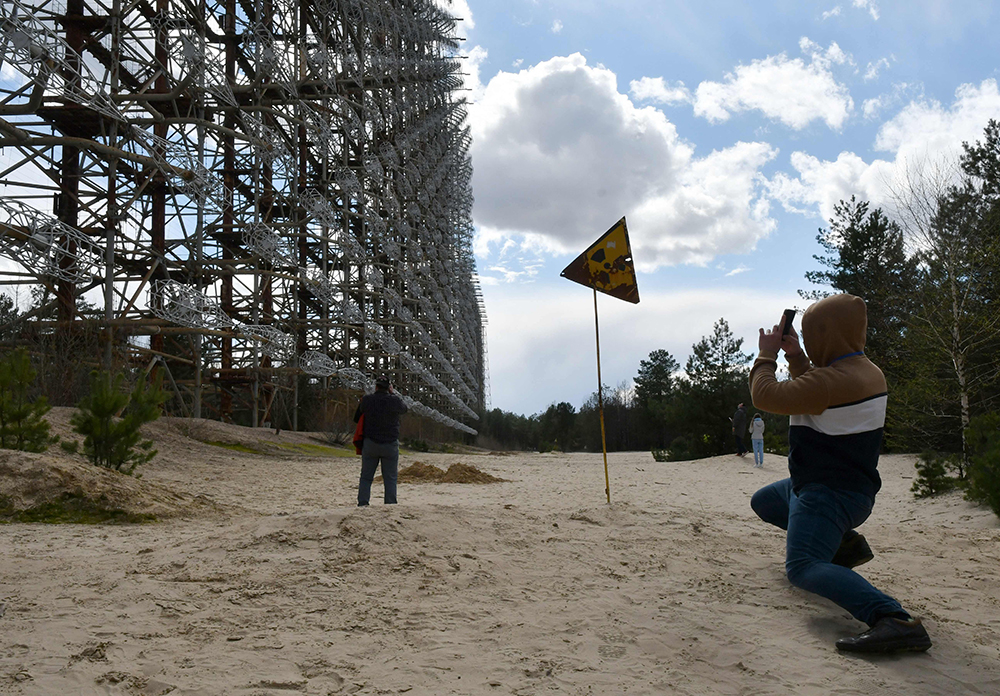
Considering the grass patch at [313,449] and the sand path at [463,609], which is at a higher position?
the grass patch at [313,449]

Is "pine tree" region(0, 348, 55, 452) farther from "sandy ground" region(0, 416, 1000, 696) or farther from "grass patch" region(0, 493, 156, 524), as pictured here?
"sandy ground" region(0, 416, 1000, 696)

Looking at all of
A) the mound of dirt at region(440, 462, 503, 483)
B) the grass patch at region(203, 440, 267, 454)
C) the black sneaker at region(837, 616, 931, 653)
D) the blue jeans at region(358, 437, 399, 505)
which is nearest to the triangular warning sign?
the blue jeans at region(358, 437, 399, 505)

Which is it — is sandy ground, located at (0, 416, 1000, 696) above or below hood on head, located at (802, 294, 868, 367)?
below

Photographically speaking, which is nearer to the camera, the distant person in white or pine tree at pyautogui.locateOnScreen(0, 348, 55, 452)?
pine tree at pyautogui.locateOnScreen(0, 348, 55, 452)

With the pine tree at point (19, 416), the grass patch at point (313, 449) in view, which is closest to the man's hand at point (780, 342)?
the pine tree at point (19, 416)

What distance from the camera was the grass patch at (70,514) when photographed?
7.06m

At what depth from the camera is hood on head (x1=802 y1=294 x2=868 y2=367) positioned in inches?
157

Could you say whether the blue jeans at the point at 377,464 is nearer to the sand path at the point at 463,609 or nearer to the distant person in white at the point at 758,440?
the sand path at the point at 463,609

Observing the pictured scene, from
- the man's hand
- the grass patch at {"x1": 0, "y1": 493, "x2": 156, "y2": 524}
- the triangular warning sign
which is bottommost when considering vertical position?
the grass patch at {"x1": 0, "y1": 493, "x2": 156, "y2": 524}

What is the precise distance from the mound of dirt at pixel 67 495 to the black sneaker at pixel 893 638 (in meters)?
6.54

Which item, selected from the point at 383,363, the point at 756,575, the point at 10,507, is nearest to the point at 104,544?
the point at 10,507

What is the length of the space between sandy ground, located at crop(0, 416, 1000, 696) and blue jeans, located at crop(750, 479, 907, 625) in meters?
0.25

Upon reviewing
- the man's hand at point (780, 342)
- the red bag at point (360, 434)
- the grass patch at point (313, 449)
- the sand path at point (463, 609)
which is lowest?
the sand path at point (463, 609)

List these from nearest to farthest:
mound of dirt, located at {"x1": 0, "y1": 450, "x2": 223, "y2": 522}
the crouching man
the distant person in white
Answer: the crouching man
mound of dirt, located at {"x1": 0, "y1": 450, "x2": 223, "y2": 522}
the distant person in white
